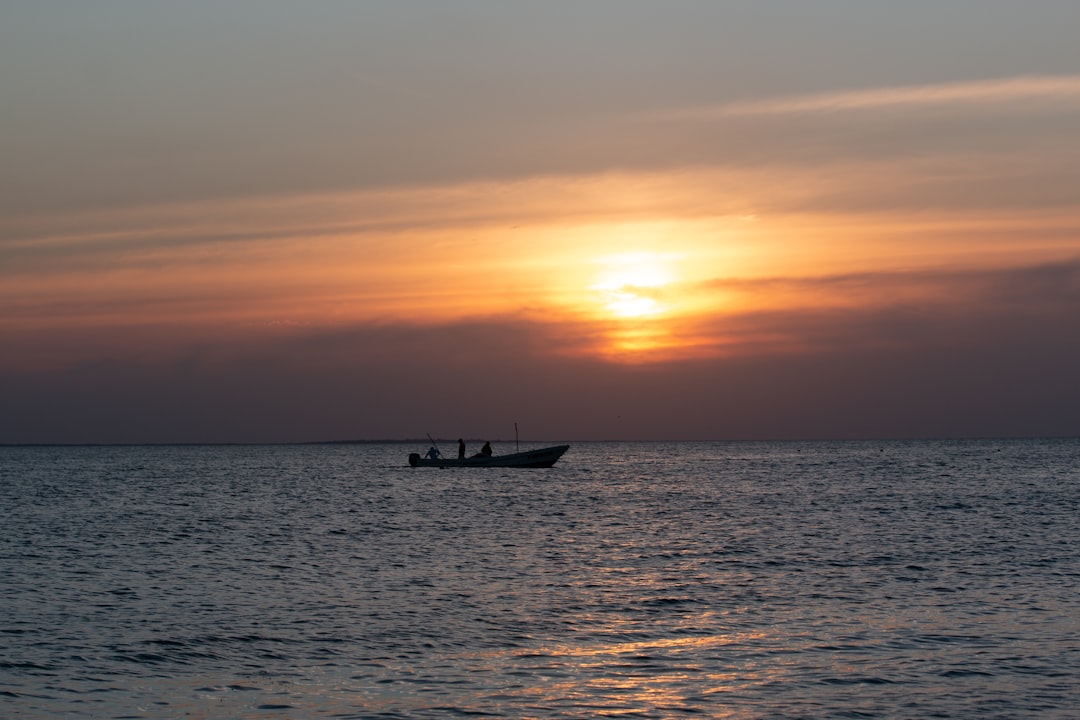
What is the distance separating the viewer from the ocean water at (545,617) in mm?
18609

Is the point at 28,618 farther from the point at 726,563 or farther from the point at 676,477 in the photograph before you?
the point at 676,477

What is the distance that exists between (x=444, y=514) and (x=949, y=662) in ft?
138

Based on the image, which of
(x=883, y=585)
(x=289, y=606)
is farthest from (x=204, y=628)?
(x=883, y=585)

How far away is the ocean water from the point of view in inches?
733

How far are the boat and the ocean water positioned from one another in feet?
162

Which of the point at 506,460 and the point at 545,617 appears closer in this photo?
the point at 545,617

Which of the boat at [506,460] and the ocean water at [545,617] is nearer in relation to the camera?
the ocean water at [545,617]

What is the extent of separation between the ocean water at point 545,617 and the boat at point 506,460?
1938 inches

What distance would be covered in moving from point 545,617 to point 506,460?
83217mm

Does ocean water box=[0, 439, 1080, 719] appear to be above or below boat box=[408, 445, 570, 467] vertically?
below

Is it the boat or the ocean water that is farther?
the boat

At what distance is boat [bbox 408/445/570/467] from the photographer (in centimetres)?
10712

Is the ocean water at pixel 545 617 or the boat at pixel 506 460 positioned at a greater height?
the boat at pixel 506 460

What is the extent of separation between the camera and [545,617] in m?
25.9
